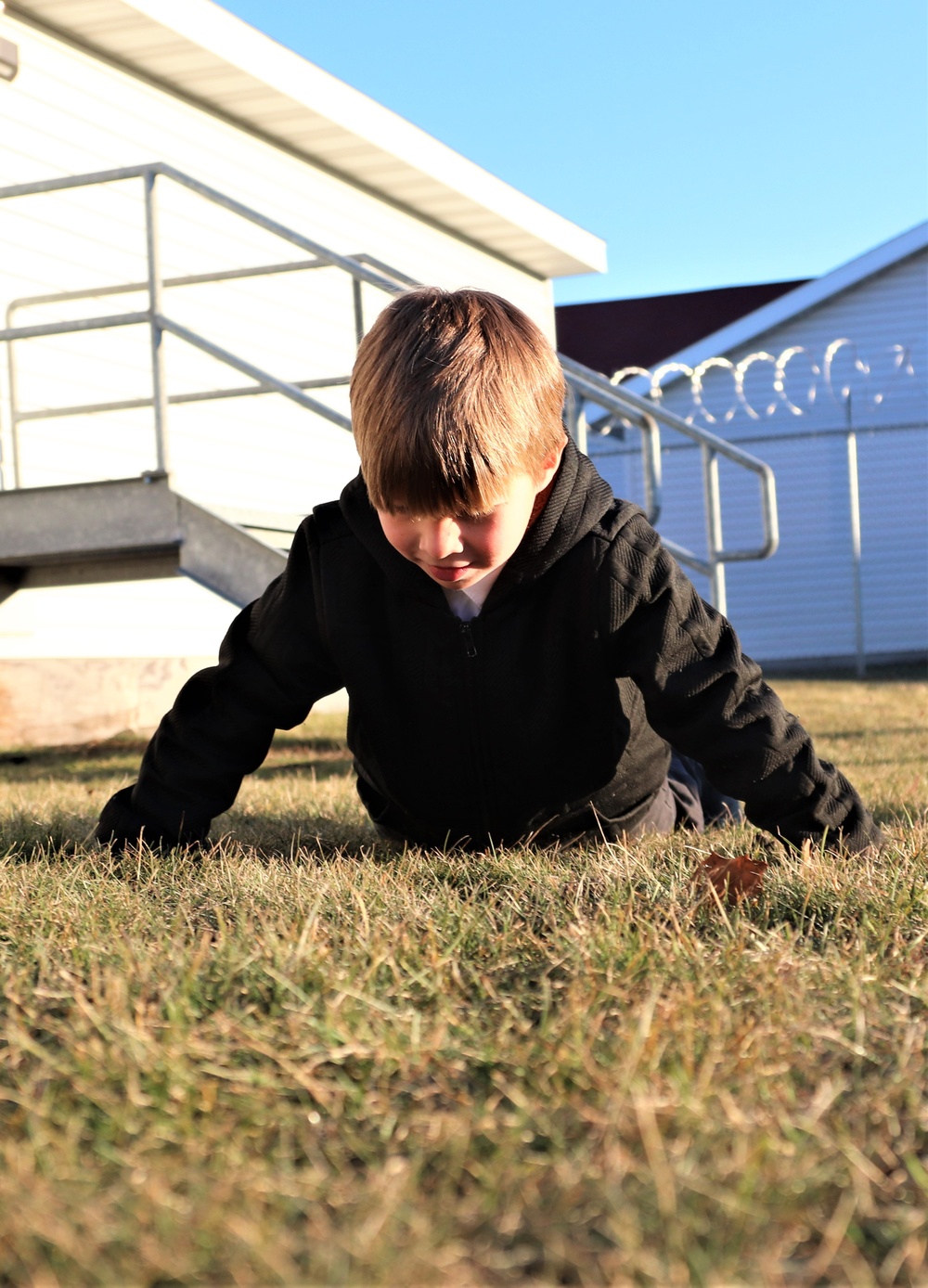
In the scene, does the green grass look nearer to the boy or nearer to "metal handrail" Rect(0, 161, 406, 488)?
the boy

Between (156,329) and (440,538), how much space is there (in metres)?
4.06

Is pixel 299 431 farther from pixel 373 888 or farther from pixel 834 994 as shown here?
pixel 834 994

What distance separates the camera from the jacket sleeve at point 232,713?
9.59 feet

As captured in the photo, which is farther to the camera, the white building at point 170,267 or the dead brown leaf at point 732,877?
the white building at point 170,267

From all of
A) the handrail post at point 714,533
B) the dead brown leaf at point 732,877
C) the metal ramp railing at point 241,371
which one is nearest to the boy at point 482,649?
the dead brown leaf at point 732,877

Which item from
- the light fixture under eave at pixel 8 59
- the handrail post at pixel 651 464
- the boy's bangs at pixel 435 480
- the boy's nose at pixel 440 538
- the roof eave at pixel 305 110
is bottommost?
the boy's nose at pixel 440 538

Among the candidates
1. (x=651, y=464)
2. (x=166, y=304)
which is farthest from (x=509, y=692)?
(x=166, y=304)

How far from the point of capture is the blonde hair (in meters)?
2.27

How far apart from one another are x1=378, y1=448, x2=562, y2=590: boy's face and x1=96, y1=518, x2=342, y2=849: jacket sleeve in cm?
52

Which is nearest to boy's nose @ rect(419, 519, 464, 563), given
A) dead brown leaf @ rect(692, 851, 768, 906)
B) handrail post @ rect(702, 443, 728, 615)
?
dead brown leaf @ rect(692, 851, 768, 906)

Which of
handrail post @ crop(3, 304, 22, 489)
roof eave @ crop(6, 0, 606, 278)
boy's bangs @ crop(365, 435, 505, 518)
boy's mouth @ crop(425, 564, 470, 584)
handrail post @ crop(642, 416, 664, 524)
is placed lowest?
boy's mouth @ crop(425, 564, 470, 584)

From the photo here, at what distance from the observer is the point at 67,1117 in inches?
52.9

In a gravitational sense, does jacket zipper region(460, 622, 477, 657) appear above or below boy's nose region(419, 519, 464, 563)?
below

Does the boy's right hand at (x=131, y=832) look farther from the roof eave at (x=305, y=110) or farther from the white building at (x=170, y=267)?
the roof eave at (x=305, y=110)
